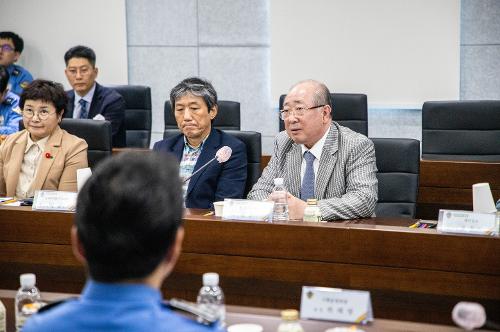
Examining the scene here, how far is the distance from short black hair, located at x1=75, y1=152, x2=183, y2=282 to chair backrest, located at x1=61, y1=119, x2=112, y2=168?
8.00ft

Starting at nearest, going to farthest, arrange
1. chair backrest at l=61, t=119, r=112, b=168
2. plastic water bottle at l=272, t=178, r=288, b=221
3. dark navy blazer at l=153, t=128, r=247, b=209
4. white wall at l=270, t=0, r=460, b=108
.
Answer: plastic water bottle at l=272, t=178, r=288, b=221
dark navy blazer at l=153, t=128, r=247, b=209
chair backrest at l=61, t=119, r=112, b=168
white wall at l=270, t=0, r=460, b=108

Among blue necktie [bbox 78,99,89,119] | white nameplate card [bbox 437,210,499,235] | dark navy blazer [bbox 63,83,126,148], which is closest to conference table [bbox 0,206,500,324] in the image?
white nameplate card [bbox 437,210,499,235]

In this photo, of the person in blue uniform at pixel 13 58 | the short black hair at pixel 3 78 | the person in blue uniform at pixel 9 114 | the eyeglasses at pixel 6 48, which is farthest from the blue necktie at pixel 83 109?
the eyeglasses at pixel 6 48

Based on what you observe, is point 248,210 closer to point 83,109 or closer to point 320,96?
point 320,96

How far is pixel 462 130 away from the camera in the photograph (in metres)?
4.36

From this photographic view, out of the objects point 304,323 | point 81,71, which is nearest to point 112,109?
point 81,71

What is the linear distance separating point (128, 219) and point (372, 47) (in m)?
4.62

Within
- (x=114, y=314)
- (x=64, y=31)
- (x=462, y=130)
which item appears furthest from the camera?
(x=64, y=31)

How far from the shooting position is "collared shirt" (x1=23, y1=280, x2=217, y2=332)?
3.44ft

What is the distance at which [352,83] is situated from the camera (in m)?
5.57

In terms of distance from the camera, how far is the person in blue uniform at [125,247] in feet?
3.51

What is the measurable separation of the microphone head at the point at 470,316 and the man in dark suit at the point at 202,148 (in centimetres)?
174

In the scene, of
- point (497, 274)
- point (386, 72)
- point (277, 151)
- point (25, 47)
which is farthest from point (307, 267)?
point (25, 47)

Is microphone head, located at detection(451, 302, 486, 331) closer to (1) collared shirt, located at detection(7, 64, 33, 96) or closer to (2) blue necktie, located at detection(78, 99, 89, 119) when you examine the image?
(2) blue necktie, located at detection(78, 99, 89, 119)
